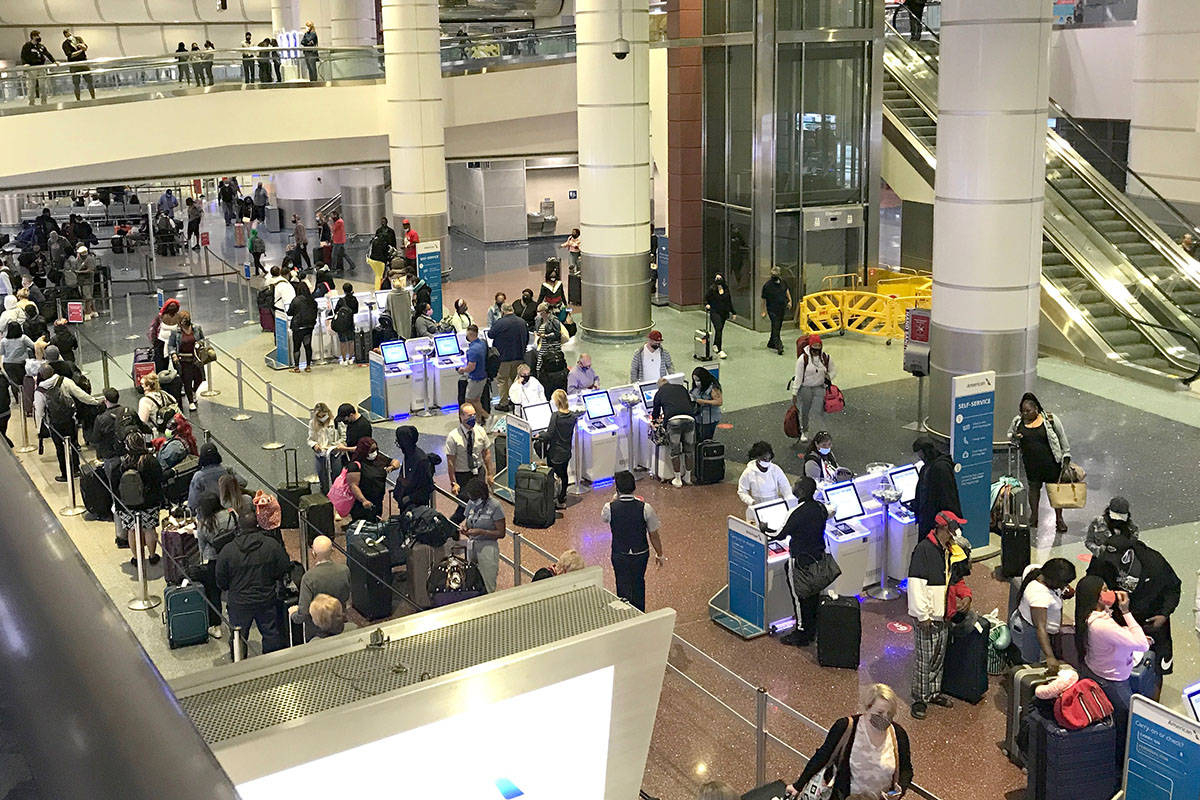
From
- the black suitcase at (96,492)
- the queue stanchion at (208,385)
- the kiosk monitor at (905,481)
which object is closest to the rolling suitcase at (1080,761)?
the kiosk monitor at (905,481)

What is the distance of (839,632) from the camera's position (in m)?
9.11

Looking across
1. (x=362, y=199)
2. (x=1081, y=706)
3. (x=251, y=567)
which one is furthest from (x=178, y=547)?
(x=362, y=199)

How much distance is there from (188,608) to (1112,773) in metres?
6.94

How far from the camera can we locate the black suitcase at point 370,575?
1037 centimetres

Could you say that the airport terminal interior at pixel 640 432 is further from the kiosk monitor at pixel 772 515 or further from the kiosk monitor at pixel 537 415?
the kiosk monitor at pixel 537 415

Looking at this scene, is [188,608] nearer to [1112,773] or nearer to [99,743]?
[1112,773]

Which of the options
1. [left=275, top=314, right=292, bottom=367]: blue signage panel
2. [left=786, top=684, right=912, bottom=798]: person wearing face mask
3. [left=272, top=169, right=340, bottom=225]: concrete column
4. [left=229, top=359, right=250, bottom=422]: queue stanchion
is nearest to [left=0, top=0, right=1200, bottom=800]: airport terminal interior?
[left=786, top=684, right=912, bottom=798]: person wearing face mask

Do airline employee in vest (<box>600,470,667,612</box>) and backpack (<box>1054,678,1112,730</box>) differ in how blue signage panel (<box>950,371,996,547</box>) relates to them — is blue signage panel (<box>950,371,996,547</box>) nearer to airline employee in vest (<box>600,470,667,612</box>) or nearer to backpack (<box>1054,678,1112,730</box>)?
airline employee in vest (<box>600,470,667,612</box>)

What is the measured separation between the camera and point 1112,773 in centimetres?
693

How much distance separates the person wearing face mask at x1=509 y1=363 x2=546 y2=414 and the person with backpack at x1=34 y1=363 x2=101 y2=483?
488 cm

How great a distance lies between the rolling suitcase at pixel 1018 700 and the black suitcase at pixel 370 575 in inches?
196

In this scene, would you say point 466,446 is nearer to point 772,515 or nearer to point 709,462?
point 709,462

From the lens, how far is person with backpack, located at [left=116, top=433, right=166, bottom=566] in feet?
37.7

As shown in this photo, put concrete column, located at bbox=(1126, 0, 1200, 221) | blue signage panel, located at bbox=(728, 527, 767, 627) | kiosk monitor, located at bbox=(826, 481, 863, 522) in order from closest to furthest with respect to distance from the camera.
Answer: blue signage panel, located at bbox=(728, 527, 767, 627)
kiosk monitor, located at bbox=(826, 481, 863, 522)
concrete column, located at bbox=(1126, 0, 1200, 221)
